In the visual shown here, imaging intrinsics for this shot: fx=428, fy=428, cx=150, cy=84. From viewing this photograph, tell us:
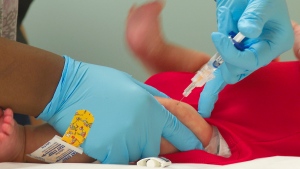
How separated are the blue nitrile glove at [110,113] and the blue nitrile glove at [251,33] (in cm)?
17

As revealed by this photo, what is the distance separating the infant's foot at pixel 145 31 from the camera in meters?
1.21

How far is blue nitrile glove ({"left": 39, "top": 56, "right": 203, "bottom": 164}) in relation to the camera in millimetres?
802

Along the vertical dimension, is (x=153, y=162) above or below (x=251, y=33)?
below

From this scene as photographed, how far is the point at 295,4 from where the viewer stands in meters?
1.36

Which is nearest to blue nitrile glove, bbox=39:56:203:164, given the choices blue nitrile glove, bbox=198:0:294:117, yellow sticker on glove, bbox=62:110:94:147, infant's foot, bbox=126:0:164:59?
yellow sticker on glove, bbox=62:110:94:147

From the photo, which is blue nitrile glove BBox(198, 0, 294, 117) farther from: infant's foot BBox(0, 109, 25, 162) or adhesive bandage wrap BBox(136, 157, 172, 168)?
infant's foot BBox(0, 109, 25, 162)

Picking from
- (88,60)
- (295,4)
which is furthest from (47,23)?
(295,4)

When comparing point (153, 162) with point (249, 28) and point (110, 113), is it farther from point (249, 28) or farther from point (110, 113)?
point (249, 28)

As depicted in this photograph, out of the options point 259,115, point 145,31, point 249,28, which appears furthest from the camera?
point 145,31

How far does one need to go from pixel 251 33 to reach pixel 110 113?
0.30 m

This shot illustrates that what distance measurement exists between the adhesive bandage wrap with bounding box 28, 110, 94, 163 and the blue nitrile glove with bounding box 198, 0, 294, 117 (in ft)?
0.93

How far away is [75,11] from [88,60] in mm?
161

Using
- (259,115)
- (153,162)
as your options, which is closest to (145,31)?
(259,115)

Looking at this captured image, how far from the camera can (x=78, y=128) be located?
2.62ft
